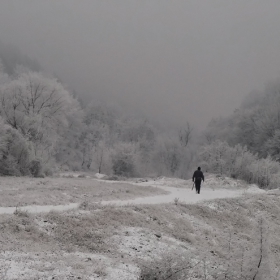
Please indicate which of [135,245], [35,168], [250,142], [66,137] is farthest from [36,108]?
[250,142]

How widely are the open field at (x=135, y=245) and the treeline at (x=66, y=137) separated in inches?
828

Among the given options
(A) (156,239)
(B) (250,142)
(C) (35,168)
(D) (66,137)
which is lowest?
(D) (66,137)

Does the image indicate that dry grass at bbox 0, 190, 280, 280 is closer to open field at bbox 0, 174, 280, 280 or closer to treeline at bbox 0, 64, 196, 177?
open field at bbox 0, 174, 280, 280

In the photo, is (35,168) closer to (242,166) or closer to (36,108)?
(36,108)

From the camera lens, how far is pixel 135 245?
10.6m

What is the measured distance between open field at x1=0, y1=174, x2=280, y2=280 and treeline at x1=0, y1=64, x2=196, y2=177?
21.0 meters

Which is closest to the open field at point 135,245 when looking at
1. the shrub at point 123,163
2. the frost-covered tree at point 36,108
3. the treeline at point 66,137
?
the treeline at point 66,137

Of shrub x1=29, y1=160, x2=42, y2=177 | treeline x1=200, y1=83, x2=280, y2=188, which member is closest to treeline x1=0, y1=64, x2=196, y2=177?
shrub x1=29, y1=160, x2=42, y2=177

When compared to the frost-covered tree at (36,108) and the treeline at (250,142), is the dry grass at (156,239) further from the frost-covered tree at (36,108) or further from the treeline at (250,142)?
the frost-covered tree at (36,108)

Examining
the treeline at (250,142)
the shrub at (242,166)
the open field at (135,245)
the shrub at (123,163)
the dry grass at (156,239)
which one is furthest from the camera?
the shrub at (123,163)

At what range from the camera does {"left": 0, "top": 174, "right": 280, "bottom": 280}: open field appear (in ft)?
24.1

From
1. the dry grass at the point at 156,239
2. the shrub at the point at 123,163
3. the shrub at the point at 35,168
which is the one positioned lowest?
the shrub at the point at 123,163

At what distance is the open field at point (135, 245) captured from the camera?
734cm

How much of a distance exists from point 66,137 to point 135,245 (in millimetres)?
64899
